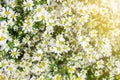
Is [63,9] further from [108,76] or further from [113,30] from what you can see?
[108,76]

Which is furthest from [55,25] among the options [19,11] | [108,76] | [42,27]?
[108,76]

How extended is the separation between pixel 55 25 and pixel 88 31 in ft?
0.86

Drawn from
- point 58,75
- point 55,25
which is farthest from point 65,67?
point 55,25

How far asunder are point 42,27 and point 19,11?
0.76ft

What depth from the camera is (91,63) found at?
3232 mm

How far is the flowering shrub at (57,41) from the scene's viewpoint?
3160mm

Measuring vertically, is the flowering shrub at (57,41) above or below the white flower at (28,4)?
below

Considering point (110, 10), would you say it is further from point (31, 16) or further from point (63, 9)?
point (31, 16)

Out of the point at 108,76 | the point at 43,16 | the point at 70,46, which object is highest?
the point at 43,16

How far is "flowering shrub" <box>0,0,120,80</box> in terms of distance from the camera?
3.16 metres

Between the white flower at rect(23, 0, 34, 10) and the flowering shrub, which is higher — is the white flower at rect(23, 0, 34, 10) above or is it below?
above

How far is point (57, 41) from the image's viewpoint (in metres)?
3.13

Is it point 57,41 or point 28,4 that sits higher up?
point 28,4

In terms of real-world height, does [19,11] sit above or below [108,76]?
above
